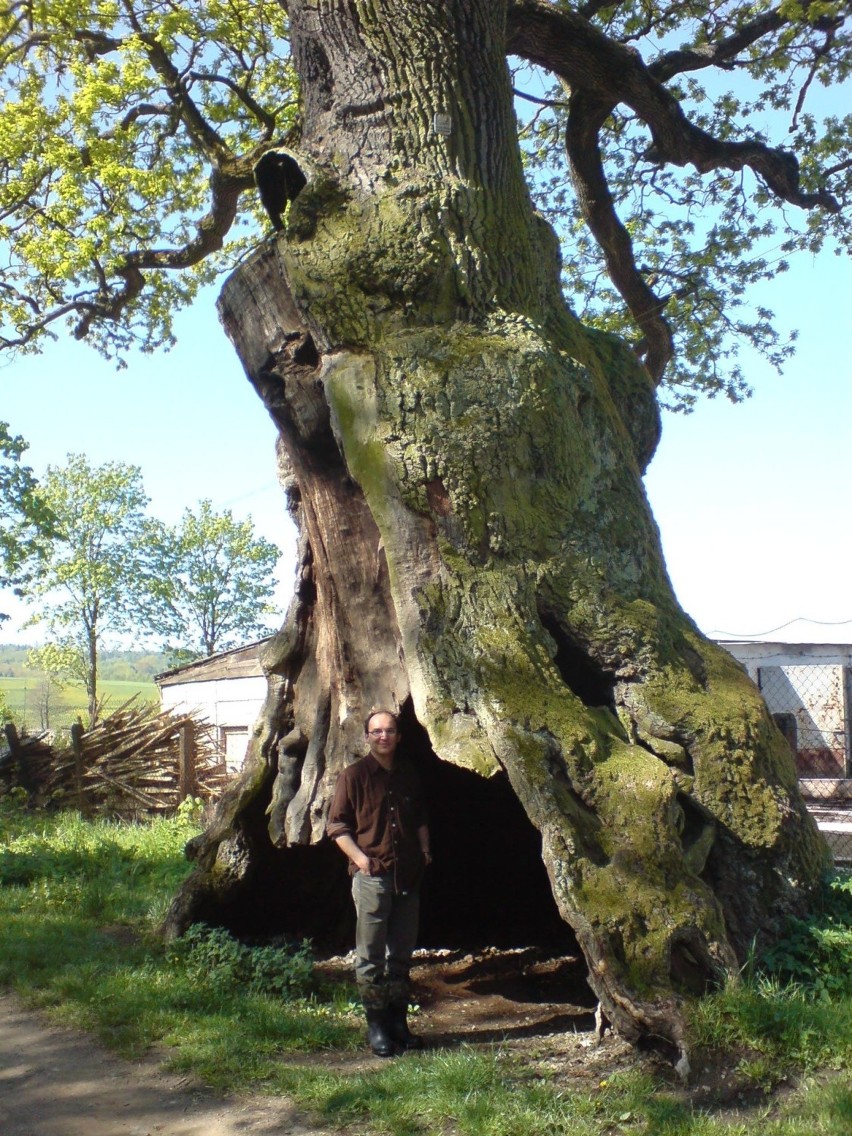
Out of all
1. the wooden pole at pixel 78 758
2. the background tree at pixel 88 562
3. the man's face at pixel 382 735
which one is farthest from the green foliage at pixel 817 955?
the background tree at pixel 88 562

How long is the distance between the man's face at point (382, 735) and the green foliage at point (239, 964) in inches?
71.1

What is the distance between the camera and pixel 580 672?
685cm

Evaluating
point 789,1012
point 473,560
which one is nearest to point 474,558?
point 473,560

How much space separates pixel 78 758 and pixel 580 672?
11.9 metres

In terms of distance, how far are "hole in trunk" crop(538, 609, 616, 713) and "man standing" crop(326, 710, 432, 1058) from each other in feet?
3.65

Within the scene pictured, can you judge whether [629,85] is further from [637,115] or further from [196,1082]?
[196,1082]

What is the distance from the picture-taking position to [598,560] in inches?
270

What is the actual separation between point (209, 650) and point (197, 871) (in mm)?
60680

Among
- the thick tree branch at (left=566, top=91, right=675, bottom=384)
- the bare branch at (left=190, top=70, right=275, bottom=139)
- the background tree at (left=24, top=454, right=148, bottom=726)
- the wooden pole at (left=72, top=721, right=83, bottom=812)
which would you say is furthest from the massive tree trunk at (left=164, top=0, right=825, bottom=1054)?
the background tree at (left=24, top=454, right=148, bottom=726)

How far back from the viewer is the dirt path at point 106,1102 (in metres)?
4.99

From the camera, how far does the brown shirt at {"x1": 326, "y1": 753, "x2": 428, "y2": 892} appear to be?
618 centimetres

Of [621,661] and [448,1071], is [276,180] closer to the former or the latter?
[621,661]

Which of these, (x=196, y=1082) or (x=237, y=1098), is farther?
(x=196, y=1082)

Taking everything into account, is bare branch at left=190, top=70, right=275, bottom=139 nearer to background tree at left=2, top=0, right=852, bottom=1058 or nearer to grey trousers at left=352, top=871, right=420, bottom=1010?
background tree at left=2, top=0, right=852, bottom=1058
